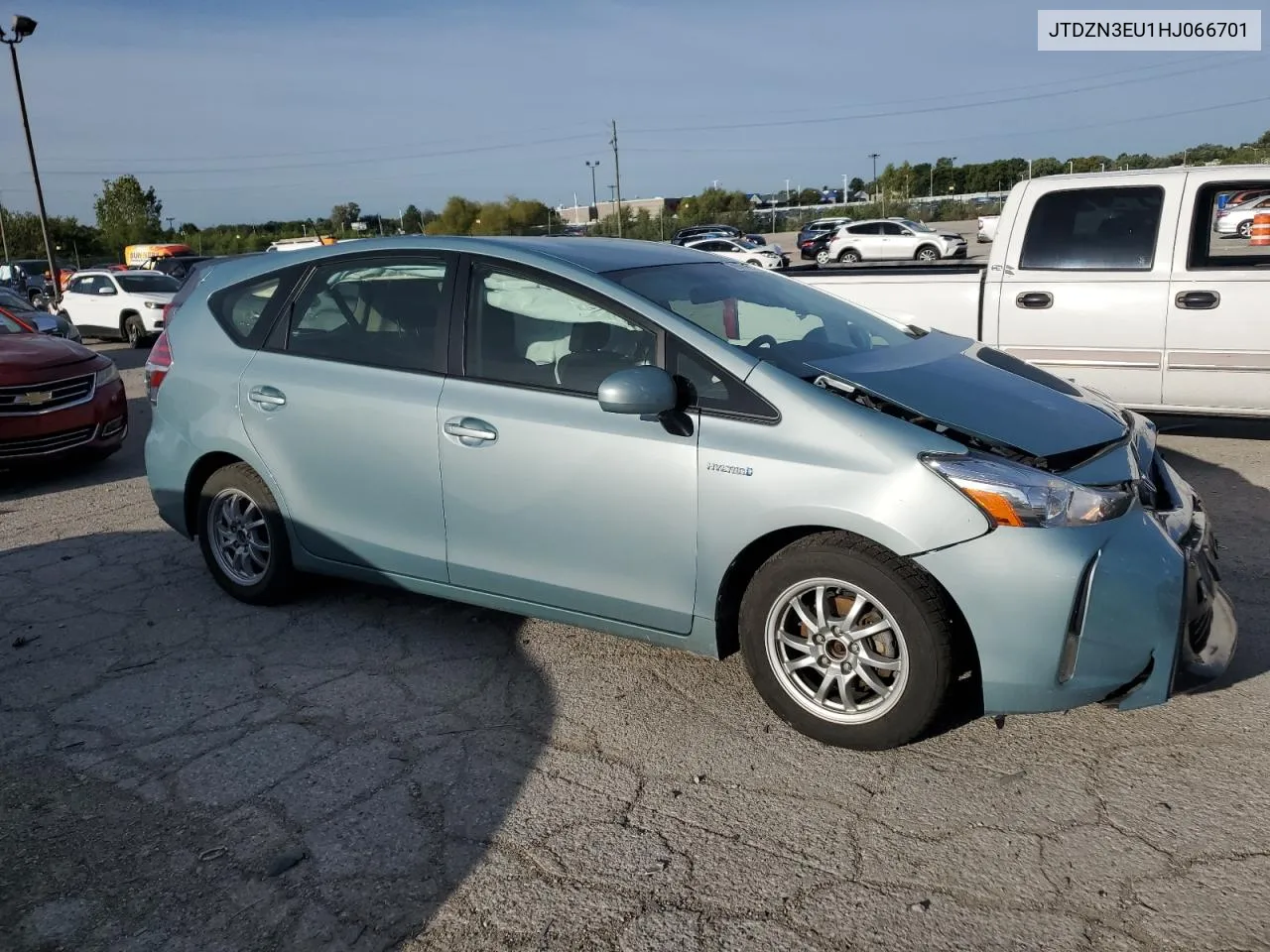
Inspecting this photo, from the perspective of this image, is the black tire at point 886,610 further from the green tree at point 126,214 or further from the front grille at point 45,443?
the green tree at point 126,214

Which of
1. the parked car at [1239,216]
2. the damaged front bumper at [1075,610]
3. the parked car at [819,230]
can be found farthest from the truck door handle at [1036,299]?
the parked car at [819,230]

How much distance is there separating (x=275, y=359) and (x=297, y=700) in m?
1.51

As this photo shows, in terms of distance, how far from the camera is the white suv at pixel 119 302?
20.0 meters

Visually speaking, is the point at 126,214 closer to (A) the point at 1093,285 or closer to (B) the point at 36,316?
(B) the point at 36,316

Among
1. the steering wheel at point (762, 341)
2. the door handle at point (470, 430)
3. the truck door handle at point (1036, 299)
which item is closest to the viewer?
the steering wheel at point (762, 341)

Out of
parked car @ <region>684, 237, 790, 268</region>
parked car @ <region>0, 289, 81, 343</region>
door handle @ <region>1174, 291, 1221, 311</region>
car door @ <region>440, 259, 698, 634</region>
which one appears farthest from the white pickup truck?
parked car @ <region>684, 237, 790, 268</region>

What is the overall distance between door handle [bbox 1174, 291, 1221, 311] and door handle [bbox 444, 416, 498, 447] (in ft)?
16.5

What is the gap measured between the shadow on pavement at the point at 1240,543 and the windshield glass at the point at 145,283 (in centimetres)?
1894

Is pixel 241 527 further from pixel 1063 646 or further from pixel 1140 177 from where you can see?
pixel 1140 177

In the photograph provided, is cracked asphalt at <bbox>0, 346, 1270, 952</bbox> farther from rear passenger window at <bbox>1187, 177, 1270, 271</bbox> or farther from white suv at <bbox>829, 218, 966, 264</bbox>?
white suv at <bbox>829, 218, 966, 264</bbox>

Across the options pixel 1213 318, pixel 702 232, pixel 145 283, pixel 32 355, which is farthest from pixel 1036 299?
pixel 702 232

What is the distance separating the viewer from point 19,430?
7.45 m

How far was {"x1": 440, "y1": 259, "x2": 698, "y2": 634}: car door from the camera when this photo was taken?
3494 millimetres

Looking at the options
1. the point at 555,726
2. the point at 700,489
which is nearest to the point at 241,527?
the point at 555,726
